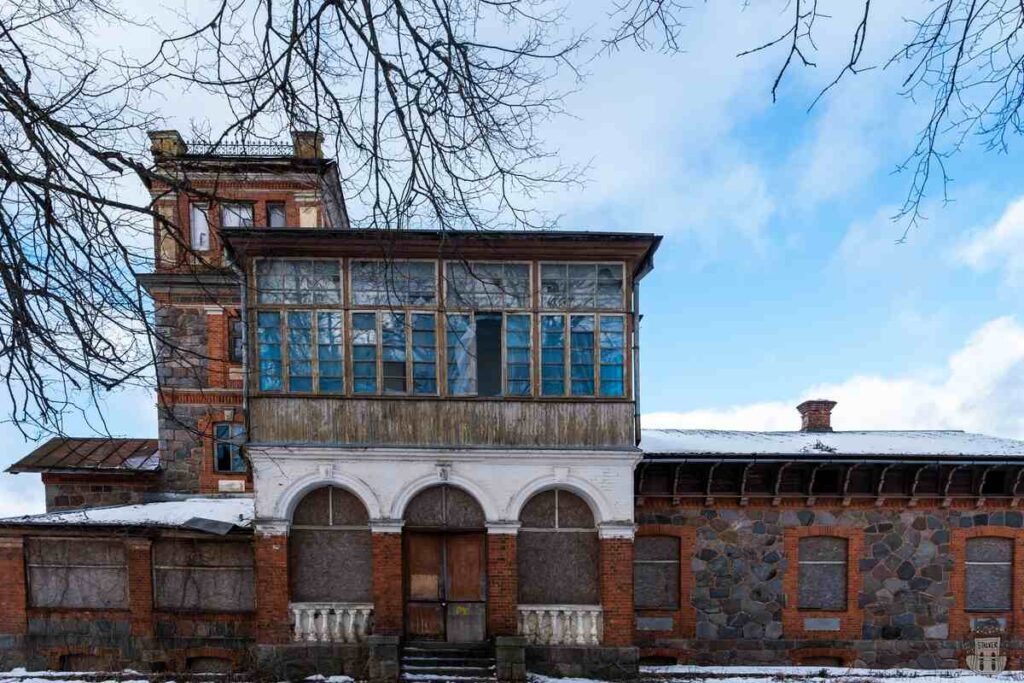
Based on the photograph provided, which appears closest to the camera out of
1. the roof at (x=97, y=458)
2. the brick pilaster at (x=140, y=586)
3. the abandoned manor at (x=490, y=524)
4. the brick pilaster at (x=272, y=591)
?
the brick pilaster at (x=272, y=591)

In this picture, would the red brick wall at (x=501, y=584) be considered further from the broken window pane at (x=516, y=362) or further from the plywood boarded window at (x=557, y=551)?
the broken window pane at (x=516, y=362)

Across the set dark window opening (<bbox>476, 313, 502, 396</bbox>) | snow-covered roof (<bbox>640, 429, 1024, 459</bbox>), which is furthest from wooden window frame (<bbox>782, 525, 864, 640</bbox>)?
dark window opening (<bbox>476, 313, 502, 396</bbox>)

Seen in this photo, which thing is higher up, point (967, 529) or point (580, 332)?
point (580, 332)

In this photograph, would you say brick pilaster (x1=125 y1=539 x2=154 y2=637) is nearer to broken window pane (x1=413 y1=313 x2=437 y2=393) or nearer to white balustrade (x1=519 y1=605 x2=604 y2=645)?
broken window pane (x1=413 y1=313 x2=437 y2=393)

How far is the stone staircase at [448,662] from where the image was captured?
→ 9.91 meters

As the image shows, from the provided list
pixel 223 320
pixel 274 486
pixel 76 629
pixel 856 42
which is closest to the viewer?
pixel 856 42

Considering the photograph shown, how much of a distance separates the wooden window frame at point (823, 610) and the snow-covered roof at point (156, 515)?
10804mm

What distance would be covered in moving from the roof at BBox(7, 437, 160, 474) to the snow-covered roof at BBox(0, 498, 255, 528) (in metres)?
2.32

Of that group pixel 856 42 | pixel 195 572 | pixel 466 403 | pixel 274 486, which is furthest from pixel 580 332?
pixel 195 572

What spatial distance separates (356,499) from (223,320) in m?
7.26

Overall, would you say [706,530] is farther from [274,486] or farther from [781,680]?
[274,486]

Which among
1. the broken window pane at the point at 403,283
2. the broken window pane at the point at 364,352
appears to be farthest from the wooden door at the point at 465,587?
the broken window pane at the point at 403,283

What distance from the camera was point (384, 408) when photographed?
10.5 meters

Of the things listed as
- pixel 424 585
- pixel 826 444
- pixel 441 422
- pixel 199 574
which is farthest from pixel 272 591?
pixel 826 444
